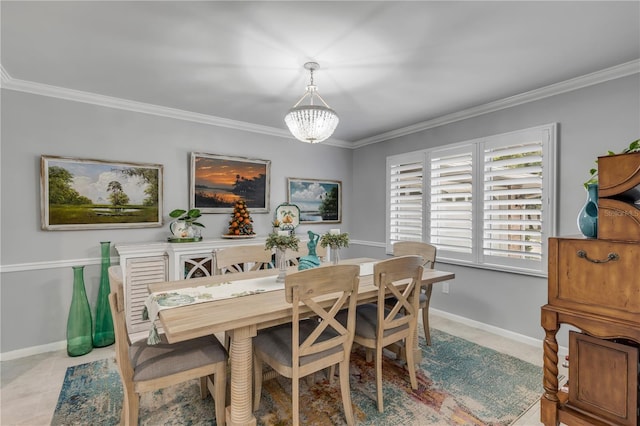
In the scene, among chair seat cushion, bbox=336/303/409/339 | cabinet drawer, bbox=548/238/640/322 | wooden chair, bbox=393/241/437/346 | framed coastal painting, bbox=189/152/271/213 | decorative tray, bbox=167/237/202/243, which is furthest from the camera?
framed coastal painting, bbox=189/152/271/213

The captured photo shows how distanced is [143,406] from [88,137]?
99.4 inches

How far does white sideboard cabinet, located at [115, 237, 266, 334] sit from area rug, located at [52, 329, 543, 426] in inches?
19.9

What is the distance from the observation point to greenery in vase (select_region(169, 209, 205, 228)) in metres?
3.37

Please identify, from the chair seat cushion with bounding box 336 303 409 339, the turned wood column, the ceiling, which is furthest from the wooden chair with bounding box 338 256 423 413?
the ceiling

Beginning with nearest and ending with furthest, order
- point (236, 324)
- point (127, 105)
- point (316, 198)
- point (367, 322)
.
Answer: point (236, 324) → point (367, 322) → point (127, 105) → point (316, 198)

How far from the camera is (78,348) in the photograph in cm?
280

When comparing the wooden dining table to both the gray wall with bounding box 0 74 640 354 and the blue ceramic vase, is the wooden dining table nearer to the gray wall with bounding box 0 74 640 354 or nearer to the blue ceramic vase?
the blue ceramic vase

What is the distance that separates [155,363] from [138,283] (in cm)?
163

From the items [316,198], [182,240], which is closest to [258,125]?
[316,198]

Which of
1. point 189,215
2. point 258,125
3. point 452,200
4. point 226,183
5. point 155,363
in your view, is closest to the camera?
point 155,363

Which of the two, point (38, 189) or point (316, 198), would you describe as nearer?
point (38, 189)

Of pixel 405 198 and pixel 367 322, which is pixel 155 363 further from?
pixel 405 198

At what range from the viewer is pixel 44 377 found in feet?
7.97

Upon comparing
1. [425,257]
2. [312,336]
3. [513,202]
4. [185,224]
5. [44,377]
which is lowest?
[44,377]
